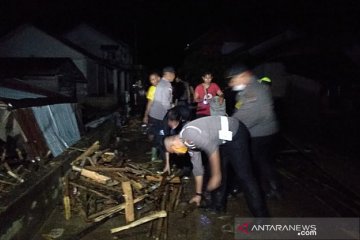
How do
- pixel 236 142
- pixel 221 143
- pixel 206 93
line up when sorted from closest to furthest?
pixel 236 142, pixel 221 143, pixel 206 93

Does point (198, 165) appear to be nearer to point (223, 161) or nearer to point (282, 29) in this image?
point (223, 161)

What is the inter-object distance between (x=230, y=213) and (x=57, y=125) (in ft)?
20.2

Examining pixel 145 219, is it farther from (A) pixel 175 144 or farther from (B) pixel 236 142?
(B) pixel 236 142

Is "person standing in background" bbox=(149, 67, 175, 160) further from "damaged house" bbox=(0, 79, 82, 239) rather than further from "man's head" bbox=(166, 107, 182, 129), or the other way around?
"damaged house" bbox=(0, 79, 82, 239)

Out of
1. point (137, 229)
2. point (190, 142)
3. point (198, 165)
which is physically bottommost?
point (137, 229)

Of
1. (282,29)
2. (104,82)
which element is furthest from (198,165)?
(104,82)

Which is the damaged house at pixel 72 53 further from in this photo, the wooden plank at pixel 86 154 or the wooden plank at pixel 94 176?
the wooden plank at pixel 94 176

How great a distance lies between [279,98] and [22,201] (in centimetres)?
1781

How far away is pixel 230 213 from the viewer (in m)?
5.79

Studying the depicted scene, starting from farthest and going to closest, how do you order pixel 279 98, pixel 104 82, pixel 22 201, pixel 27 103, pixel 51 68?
pixel 104 82, pixel 51 68, pixel 279 98, pixel 27 103, pixel 22 201

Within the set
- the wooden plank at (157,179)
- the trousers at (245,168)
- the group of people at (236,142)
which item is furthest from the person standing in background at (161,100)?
the trousers at (245,168)

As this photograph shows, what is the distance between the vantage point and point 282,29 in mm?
26516

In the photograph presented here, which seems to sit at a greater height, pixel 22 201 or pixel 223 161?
pixel 223 161

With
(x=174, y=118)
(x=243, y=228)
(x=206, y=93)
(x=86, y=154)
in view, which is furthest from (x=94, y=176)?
(x=206, y=93)
